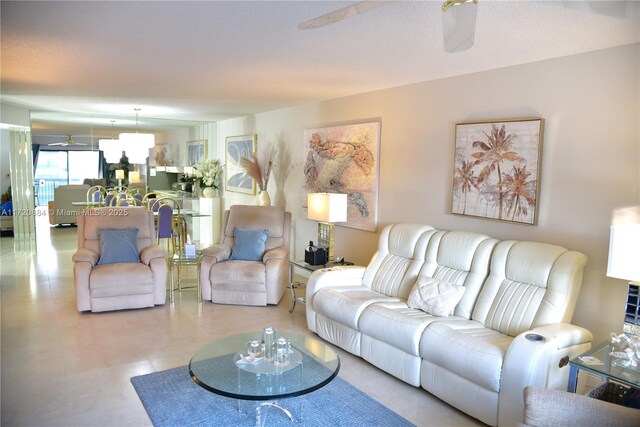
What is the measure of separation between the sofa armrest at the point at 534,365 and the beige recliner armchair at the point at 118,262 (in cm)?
365

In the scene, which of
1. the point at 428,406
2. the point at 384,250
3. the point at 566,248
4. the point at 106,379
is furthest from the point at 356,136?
the point at 106,379

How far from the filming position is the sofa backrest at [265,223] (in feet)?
18.2

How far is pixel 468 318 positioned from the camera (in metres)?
3.39

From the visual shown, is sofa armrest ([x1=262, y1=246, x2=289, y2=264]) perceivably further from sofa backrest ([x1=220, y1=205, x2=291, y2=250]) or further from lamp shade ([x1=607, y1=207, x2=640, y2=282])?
lamp shade ([x1=607, y1=207, x2=640, y2=282])

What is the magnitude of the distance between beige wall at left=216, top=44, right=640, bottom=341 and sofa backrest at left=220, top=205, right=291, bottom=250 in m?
1.34

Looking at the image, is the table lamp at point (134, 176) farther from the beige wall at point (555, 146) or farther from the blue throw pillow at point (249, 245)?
the beige wall at point (555, 146)

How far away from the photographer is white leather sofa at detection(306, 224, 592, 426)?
2.62 m

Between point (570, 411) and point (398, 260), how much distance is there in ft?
7.56

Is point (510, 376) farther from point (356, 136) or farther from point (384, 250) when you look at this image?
point (356, 136)

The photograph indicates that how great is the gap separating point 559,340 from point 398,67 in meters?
2.33

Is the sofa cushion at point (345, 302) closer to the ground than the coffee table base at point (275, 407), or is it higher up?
higher up

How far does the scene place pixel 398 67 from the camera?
3.70 m

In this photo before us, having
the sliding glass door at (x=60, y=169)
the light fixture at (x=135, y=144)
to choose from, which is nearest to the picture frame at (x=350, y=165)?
the light fixture at (x=135, y=144)

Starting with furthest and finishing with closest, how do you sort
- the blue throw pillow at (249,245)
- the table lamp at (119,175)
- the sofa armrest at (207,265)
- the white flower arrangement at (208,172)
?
the table lamp at (119,175) < the white flower arrangement at (208,172) < the blue throw pillow at (249,245) < the sofa armrest at (207,265)
